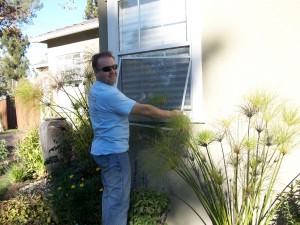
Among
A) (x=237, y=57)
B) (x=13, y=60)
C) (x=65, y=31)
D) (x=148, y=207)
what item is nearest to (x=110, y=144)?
(x=148, y=207)

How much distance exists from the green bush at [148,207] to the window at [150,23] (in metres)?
1.64

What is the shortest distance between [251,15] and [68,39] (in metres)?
8.69

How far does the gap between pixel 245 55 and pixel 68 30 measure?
26.6 feet

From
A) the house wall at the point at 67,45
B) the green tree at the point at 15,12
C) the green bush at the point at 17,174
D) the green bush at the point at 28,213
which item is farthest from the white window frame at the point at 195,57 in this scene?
the green tree at the point at 15,12

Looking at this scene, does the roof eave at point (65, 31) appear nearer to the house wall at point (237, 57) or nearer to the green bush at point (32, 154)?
the green bush at point (32, 154)

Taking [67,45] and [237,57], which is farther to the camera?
[67,45]

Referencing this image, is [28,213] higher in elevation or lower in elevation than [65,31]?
lower

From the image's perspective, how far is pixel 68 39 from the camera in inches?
430

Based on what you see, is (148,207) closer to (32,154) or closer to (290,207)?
(290,207)

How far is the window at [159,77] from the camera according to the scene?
3.66 metres

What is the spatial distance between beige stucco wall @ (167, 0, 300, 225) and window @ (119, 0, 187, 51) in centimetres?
29

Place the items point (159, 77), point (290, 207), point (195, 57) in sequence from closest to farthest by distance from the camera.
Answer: point (290, 207)
point (195, 57)
point (159, 77)

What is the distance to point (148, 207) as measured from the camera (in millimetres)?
3512

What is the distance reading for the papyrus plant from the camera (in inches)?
107
